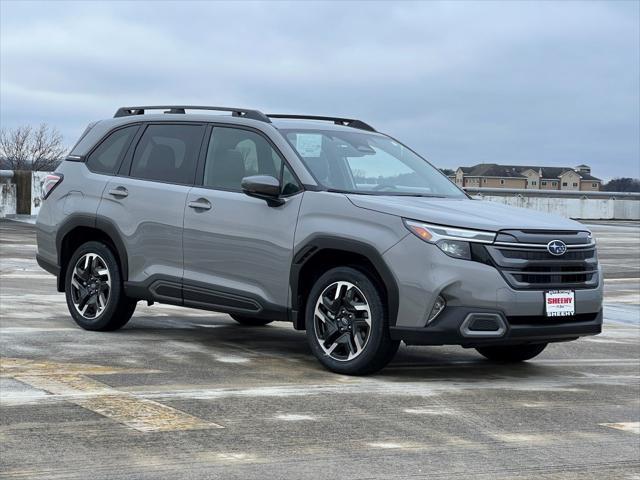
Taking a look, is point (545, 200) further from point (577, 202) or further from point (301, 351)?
point (301, 351)

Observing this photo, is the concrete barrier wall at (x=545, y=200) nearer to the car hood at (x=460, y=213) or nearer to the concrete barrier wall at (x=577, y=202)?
the concrete barrier wall at (x=577, y=202)

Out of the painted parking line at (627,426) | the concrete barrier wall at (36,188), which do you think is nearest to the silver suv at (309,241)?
the painted parking line at (627,426)

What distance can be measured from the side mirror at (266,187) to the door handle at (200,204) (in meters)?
0.53

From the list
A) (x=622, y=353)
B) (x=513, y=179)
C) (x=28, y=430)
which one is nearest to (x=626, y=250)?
(x=622, y=353)

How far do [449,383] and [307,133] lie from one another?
7.29ft

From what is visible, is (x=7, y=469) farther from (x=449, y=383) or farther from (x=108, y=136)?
(x=108, y=136)

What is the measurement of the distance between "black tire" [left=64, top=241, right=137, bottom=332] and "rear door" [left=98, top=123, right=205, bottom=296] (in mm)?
190

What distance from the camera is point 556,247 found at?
7.74 meters

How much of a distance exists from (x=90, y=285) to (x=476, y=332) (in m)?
3.64

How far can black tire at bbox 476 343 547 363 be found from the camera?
29.3 feet

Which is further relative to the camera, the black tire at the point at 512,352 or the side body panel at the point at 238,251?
the black tire at the point at 512,352

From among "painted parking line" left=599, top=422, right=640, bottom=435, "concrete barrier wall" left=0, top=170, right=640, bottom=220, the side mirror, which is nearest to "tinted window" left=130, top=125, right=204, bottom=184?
the side mirror

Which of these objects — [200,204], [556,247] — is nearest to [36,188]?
[200,204]

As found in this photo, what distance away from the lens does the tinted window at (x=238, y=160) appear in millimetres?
8516
